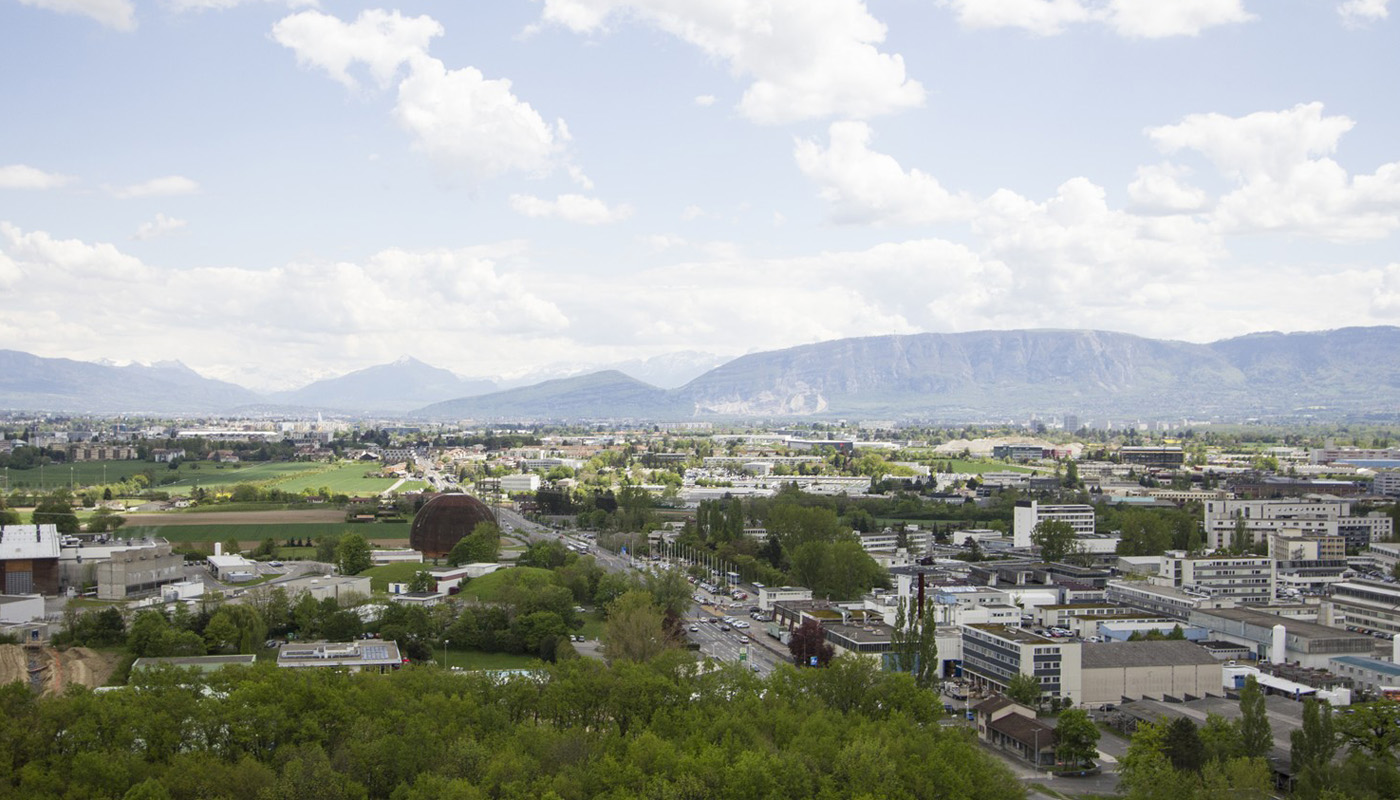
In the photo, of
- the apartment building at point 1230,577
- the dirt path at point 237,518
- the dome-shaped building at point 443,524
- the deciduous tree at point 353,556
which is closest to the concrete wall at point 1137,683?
the apartment building at point 1230,577

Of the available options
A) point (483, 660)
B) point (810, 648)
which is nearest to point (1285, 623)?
point (810, 648)

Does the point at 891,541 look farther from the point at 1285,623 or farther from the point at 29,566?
the point at 29,566

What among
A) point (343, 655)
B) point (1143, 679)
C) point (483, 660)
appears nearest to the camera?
point (343, 655)

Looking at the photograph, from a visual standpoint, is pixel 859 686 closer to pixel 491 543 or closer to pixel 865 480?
pixel 491 543

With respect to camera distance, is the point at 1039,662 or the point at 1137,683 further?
the point at 1137,683

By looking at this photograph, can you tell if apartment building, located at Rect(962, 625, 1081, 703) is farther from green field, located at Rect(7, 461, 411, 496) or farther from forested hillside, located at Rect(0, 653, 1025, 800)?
green field, located at Rect(7, 461, 411, 496)

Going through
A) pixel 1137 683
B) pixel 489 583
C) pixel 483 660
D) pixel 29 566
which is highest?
pixel 29 566

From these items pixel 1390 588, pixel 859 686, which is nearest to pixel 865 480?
pixel 1390 588

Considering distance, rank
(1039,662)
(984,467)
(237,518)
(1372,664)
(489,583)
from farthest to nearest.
A: (984,467) < (237,518) < (489,583) < (1372,664) < (1039,662)
